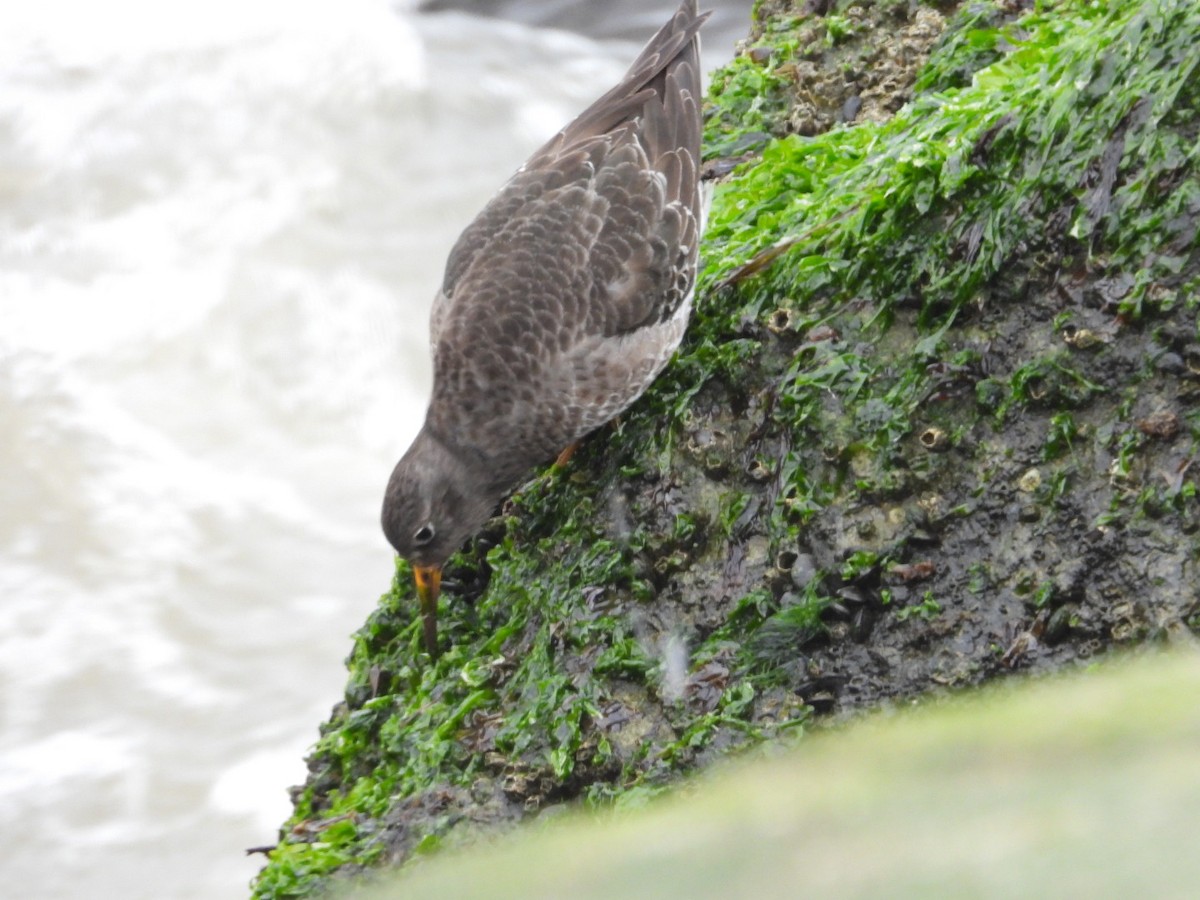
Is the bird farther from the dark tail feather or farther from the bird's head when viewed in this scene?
the dark tail feather

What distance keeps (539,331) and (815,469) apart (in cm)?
140

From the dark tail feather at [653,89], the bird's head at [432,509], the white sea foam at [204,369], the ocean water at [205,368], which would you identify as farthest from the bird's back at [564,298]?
the white sea foam at [204,369]

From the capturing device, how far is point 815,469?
3.80 meters

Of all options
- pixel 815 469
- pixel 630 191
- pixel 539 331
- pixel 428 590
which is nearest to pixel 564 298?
pixel 539 331

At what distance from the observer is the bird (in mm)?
4621

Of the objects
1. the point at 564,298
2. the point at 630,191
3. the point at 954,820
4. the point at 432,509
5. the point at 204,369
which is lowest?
the point at 954,820

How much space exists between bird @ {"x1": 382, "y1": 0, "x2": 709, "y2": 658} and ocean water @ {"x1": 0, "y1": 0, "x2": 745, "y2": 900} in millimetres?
4851

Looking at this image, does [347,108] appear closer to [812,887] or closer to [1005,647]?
[1005,647]

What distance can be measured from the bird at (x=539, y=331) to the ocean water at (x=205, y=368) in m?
4.85

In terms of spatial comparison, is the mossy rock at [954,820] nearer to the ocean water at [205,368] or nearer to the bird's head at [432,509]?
the bird's head at [432,509]

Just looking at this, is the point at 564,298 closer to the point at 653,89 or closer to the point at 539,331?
the point at 539,331

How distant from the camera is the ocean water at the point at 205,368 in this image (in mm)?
9312

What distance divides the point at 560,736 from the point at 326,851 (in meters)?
0.85

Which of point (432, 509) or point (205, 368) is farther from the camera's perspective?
point (205, 368)
